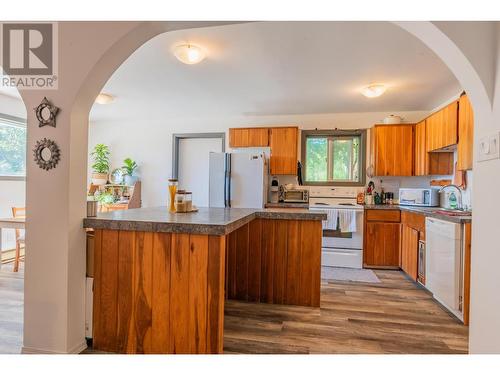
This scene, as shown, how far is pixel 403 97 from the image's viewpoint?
3791mm

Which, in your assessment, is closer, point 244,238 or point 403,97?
point 244,238

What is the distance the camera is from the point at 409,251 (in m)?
3.54

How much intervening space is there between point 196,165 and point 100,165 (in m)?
1.81

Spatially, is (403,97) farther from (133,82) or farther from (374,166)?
(133,82)

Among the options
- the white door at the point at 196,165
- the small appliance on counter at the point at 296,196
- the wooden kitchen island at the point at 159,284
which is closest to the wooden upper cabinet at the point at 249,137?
the white door at the point at 196,165

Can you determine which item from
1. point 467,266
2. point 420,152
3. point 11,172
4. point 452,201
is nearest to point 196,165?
point 11,172

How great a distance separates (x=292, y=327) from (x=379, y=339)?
2.09 ft

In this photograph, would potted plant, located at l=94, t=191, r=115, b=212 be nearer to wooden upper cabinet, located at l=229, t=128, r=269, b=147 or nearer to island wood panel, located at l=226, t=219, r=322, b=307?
wooden upper cabinet, located at l=229, t=128, r=269, b=147

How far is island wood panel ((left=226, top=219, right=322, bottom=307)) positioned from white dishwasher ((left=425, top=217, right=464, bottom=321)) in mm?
1165

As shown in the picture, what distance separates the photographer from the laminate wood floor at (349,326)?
1.95 metres

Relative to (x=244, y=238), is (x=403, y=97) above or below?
above

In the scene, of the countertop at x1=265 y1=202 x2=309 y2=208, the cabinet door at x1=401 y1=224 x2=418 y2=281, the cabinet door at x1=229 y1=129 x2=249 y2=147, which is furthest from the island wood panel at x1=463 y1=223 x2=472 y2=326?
the cabinet door at x1=229 y1=129 x2=249 y2=147

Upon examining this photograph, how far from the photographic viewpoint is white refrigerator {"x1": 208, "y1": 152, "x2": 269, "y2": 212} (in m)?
4.14
